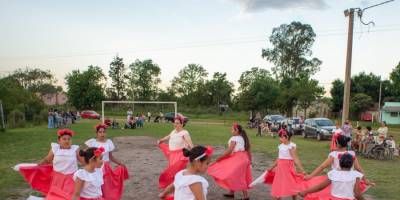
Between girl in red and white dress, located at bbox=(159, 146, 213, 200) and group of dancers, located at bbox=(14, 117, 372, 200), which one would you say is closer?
girl in red and white dress, located at bbox=(159, 146, 213, 200)

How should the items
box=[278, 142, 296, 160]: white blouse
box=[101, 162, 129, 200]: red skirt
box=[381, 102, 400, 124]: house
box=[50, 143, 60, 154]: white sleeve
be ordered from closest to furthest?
box=[50, 143, 60, 154]: white sleeve
box=[101, 162, 129, 200]: red skirt
box=[278, 142, 296, 160]: white blouse
box=[381, 102, 400, 124]: house

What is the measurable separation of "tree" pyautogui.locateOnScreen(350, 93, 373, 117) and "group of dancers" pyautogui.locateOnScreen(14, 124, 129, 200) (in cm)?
6226

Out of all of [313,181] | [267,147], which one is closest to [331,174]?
[313,181]

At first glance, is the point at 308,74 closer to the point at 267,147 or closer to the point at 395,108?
the point at 395,108

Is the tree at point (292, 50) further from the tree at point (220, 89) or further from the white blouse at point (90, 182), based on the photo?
the white blouse at point (90, 182)

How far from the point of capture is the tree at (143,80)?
310 feet

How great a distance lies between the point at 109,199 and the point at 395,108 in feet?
207

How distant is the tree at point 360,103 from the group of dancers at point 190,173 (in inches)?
2332

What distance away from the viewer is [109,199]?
746cm

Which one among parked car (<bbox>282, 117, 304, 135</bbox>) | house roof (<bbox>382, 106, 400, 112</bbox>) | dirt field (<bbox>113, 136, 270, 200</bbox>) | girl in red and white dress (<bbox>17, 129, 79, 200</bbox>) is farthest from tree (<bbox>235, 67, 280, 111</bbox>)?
girl in red and white dress (<bbox>17, 129, 79, 200</bbox>)

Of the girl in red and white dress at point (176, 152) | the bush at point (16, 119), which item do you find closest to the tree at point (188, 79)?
the bush at point (16, 119)

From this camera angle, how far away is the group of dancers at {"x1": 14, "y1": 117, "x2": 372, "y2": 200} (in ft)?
14.7

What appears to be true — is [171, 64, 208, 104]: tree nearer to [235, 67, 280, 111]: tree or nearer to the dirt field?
[235, 67, 280, 111]: tree

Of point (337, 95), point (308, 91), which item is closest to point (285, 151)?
point (308, 91)
